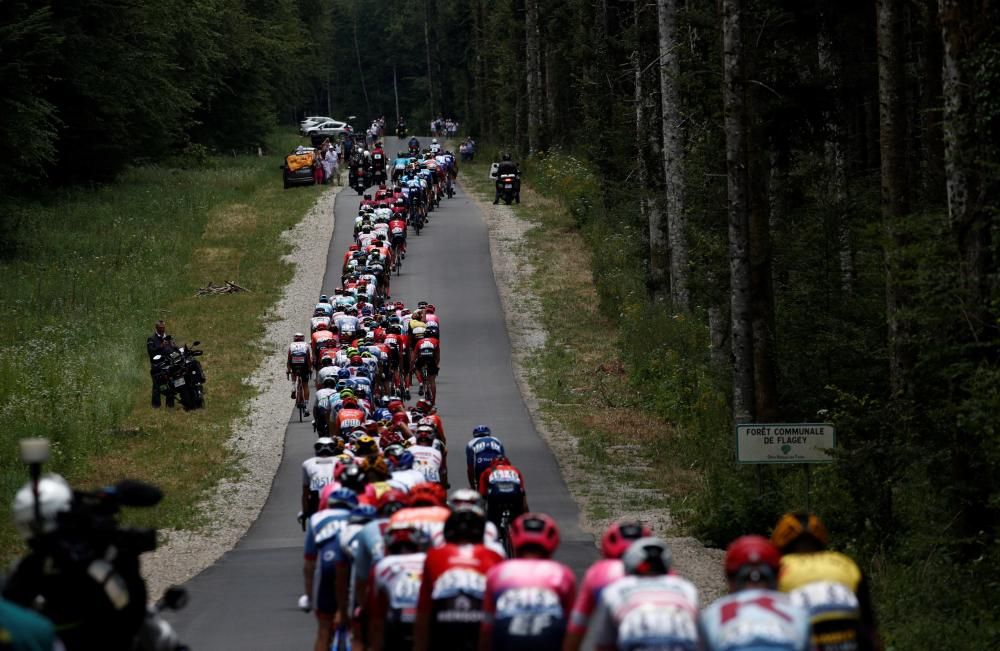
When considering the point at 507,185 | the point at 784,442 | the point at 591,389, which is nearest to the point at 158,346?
the point at 591,389

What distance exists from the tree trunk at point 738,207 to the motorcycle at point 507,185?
39.6m

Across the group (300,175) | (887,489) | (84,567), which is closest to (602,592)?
(84,567)

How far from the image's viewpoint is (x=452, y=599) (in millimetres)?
9422

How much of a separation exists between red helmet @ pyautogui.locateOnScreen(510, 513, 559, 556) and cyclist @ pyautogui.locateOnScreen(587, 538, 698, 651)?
78 centimetres

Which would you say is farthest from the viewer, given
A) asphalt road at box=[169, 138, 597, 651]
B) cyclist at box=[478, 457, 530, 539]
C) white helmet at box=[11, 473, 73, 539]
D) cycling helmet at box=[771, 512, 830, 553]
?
cyclist at box=[478, 457, 530, 539]

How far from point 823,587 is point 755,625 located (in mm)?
1298

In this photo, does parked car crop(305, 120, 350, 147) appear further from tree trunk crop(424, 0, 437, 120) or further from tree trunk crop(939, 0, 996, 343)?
tree trunk crop(939, 0, 996, 343)

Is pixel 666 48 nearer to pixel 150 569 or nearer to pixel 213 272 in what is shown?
pixel 150 569

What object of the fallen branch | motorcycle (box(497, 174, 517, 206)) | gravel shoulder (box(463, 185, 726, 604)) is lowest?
gravel shoulder (box(463, 185, 726, 604))

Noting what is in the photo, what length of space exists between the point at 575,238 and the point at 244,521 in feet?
106

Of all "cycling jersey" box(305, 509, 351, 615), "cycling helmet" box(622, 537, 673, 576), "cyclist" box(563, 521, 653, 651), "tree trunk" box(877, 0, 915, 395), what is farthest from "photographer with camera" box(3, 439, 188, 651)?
"tree trunk" box(877, 0, 915, 395)

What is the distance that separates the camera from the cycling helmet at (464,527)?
967cm

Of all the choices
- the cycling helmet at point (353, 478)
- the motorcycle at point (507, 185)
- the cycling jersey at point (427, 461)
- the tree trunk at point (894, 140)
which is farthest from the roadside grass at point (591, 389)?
the cycling helmet at point (353, 478)

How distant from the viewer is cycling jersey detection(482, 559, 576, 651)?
8648 millimetres
